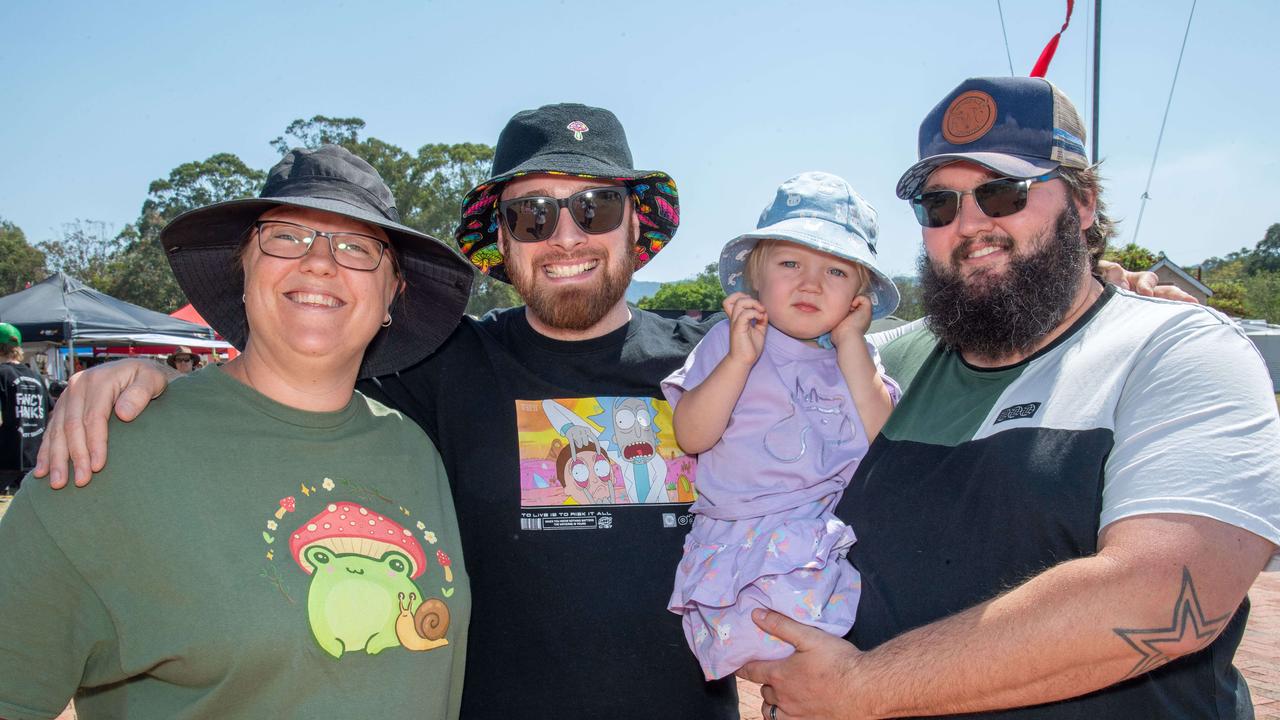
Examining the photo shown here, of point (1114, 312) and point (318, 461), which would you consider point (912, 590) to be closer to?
point (1114, 312)

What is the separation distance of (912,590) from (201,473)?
6.41 feet

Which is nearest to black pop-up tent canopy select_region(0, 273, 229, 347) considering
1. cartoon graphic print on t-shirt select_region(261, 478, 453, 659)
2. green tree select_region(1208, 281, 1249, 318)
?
cartoon graphic print on t-shirt select_region(261, 478, 453, 659)

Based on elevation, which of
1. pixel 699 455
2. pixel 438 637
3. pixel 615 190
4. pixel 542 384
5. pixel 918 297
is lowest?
pixel 438 637

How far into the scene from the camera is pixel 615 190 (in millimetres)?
3000

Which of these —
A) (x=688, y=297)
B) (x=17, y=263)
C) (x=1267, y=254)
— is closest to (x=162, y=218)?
(x=17, y=263)

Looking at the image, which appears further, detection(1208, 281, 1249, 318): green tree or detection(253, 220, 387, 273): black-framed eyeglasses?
detection(1208, 281, 1249, 318): green tree

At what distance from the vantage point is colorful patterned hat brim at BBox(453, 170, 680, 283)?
3.26 metres

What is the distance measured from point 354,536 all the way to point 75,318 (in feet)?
59.9

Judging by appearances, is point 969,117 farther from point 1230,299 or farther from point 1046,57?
point 1230,299

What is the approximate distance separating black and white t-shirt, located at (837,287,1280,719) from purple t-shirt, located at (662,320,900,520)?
0.18 meters

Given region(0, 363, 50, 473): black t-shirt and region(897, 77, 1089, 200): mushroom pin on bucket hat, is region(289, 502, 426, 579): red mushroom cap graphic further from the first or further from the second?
region(0, 363, 50, 473): black t-shirt

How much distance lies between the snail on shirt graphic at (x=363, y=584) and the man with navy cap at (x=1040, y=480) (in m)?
1.06

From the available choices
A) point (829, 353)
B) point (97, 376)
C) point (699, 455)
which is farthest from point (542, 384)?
point (97, 376)

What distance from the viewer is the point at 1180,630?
1.69m
